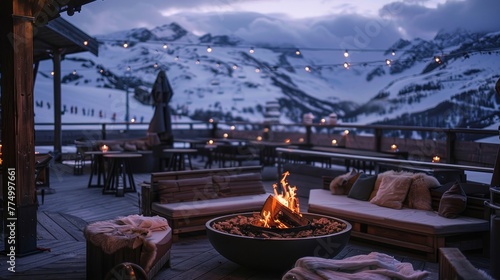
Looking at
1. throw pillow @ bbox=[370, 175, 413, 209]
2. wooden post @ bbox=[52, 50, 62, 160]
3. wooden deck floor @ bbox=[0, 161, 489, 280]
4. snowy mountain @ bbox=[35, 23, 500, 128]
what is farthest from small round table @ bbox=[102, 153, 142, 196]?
snowy mountain @ bbox=[35, 23, 500, 128]

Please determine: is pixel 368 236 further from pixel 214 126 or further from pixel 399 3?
pixel 399 3

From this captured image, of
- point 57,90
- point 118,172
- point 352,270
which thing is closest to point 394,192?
point 352,270

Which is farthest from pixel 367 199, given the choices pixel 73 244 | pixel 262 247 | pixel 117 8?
pixel 117 8

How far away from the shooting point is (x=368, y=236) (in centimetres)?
582

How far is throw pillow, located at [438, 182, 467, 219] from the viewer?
551 cm

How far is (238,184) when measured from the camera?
7031 millimetres

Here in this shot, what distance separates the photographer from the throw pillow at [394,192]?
20.0ft

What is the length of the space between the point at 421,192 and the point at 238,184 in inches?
90.7

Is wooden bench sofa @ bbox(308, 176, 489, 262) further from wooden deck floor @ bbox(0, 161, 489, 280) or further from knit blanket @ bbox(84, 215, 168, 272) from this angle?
knit blanket @ bbox(84, 215, 168, 272)

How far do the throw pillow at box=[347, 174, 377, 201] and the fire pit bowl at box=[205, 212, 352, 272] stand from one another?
1908 mm

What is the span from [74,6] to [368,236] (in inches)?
178

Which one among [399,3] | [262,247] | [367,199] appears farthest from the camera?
[399,3]

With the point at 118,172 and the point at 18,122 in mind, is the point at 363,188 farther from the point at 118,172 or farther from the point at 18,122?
the point at 118,172

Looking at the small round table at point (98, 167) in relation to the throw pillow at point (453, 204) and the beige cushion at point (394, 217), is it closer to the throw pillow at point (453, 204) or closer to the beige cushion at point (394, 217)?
the beige cushion at point (394, 217)
